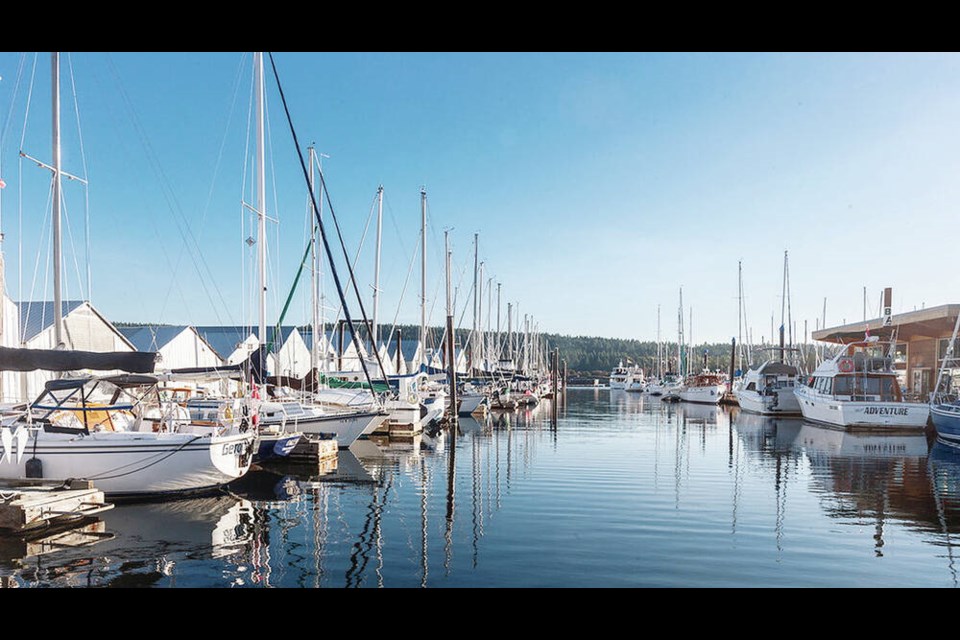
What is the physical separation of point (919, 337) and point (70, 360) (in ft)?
146

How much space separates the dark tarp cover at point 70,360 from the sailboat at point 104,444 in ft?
0.06

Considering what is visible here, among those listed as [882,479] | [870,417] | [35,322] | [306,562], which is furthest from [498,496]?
[35,322]

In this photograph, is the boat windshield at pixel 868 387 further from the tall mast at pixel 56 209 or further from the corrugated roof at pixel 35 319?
the corrugated roof at pixel 35 319

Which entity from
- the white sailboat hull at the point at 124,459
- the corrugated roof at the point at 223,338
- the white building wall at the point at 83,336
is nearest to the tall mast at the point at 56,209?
the white sailboat hull at the point at 124,459

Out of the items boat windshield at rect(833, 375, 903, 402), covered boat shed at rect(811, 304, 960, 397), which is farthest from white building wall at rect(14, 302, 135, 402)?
covered boat shed at rect(811, 304, 960, 397)

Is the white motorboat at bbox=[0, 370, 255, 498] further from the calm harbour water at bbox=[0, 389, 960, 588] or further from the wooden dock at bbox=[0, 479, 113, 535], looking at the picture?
the wooden dock at bbox=[0, 479, 113, 535]

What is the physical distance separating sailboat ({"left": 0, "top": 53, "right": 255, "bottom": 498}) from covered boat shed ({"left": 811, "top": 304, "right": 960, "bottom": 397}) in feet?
108

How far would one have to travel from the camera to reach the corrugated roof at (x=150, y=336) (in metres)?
43.2

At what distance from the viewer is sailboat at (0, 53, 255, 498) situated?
1414cm
